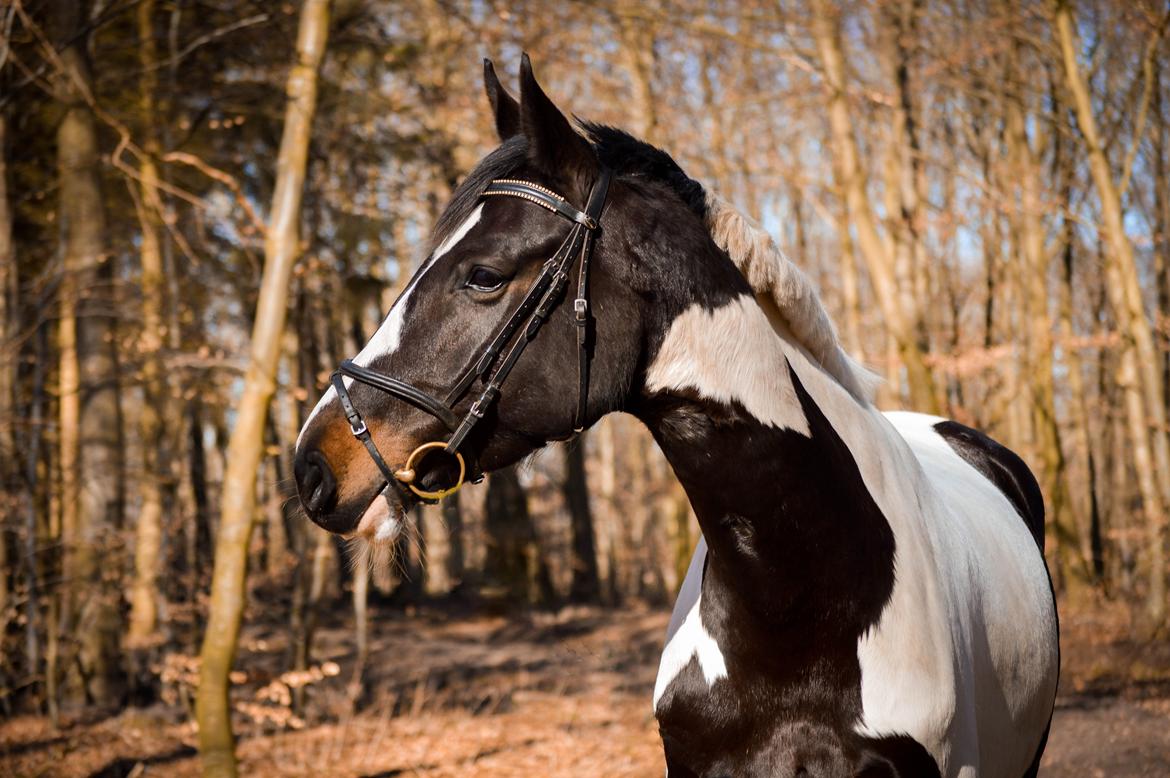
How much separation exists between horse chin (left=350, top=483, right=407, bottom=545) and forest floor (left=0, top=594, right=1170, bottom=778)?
4657 millimetres

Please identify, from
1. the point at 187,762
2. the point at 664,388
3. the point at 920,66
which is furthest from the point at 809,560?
the point at 920,66

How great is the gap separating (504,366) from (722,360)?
53 cm

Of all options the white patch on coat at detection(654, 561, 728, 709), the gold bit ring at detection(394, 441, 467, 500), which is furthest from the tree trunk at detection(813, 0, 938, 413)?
the gold bit ring at detection(394, 441, 467, 500)

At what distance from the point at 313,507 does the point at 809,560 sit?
47.8 inches

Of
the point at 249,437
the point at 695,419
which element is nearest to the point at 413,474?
the point at 695,419

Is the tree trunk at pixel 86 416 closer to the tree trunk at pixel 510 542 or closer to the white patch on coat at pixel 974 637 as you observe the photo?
the white patch on coat at pixel 974 637

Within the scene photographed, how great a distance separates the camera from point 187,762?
26.4 feet

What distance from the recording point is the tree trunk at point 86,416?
8594mm

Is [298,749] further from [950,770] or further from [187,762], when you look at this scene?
[950,770]

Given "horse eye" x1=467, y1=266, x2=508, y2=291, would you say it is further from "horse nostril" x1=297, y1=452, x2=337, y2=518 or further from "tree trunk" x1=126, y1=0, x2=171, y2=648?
"tree trunk" x1=126, y1=0, x2=171, y2=648

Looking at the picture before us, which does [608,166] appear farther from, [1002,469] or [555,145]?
[1002,469]

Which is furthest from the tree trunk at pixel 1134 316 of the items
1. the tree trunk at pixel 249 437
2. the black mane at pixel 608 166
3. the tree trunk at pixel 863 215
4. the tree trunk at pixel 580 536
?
the tree trunk at pixel 580 536

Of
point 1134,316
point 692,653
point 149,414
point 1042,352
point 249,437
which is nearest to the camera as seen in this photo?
point 692,653

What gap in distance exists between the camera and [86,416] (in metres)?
9.18
